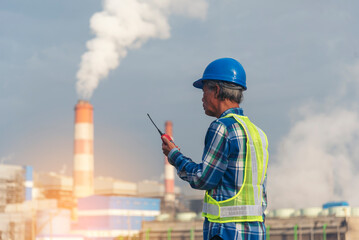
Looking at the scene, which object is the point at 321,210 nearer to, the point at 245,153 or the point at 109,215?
the point at 109,215

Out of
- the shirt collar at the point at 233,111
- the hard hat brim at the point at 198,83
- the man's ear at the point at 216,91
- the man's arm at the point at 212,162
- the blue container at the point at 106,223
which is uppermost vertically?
the hard hat brim at the point at 198,83

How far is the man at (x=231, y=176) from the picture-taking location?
287 cm

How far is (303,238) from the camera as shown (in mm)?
52531

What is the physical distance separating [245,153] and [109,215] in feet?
214

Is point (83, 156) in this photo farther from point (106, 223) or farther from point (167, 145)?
point (167, 145)

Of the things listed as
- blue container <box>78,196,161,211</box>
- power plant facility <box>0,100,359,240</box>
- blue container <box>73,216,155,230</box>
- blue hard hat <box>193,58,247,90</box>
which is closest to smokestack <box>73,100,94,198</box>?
power plant facility <box>0,100,359,240</box>

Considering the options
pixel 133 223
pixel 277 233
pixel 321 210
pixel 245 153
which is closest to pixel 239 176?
pixel 245 153

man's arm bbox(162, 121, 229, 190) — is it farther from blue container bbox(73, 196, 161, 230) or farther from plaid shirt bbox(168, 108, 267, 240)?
blue container bbox(73, 196, 161, 230)

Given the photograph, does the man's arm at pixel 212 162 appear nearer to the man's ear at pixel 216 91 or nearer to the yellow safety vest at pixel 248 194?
the yellow safety vest at pixel 248 194

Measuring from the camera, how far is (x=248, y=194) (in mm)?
2916

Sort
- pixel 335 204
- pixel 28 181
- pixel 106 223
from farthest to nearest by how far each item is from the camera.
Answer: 1. pixel 28 181
2. pixel 106 223
3. pixel 335 204

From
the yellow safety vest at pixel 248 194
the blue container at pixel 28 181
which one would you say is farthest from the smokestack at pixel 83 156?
the yellow safety vest at pixel 248 194

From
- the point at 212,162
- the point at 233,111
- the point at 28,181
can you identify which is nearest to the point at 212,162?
the point at 212,162

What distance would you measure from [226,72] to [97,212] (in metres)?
65.6
